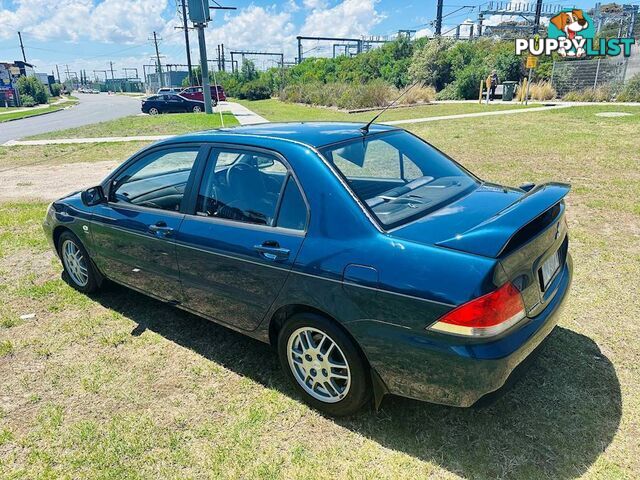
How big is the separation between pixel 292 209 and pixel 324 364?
37.4 inches

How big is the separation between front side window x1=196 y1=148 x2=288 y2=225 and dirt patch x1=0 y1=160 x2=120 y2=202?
705cm

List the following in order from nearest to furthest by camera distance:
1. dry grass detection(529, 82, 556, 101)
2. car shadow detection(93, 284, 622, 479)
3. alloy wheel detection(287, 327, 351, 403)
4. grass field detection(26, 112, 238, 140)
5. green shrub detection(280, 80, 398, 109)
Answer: car shadow detection(93, 284, 622, 479) → alloy wheel detection(287, 327, 351, 403) → grass field detection(26, 112, 238, 140) → green shrub detection(280, 80, 398, 109) → dry grass detection(529, 82, 556, 101)

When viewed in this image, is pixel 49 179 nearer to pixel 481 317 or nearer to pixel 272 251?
pixel 272 251

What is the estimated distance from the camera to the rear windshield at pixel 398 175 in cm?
277

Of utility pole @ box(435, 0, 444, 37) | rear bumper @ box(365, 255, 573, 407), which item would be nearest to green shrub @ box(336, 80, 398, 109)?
utility pole @ box(435, 0, 444, 37)

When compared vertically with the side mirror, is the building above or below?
above

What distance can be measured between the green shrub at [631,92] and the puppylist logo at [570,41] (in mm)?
9790

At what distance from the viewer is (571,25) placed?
109ft

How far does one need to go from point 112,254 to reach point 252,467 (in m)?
2.40

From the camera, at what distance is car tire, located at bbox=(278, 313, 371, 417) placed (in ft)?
8.62

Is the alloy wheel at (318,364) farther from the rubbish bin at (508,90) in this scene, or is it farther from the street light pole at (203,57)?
the rubbish bin at (508,90)

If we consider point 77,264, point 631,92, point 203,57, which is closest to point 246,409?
point 77,264

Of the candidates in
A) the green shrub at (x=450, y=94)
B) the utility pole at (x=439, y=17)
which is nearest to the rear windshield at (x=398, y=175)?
the green shrub at (x=450, y=94)

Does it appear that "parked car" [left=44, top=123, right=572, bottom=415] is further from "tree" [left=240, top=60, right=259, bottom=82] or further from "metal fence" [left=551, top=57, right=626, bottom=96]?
"tree" [left=240, top=60, right=259, bottom=82]
